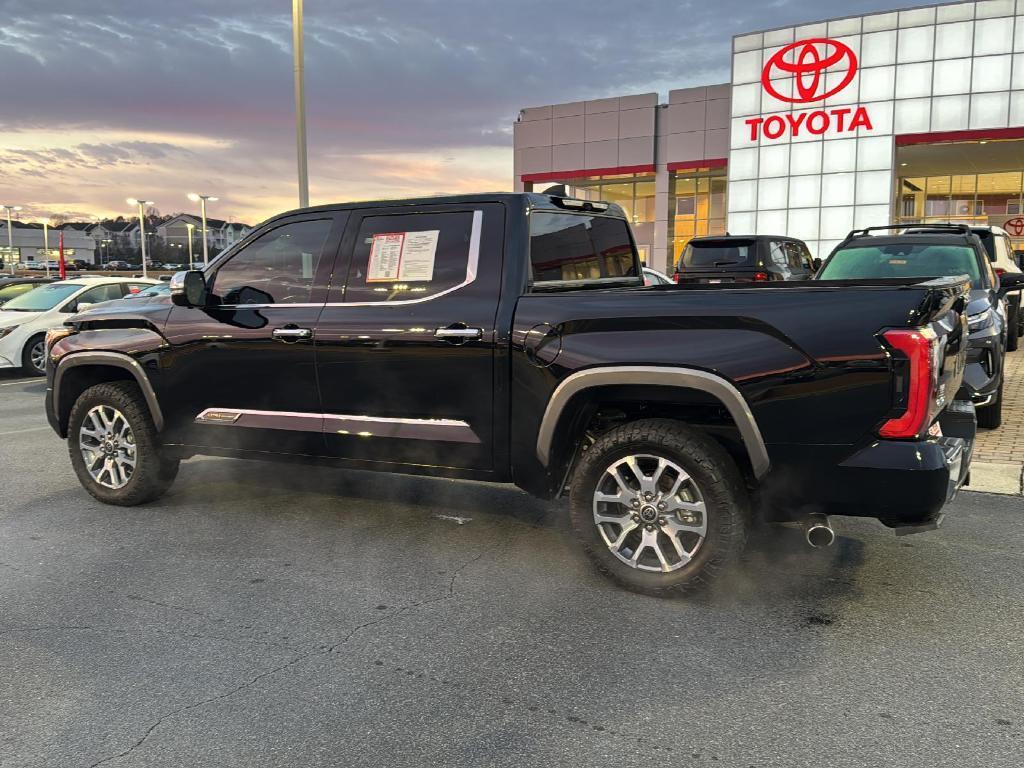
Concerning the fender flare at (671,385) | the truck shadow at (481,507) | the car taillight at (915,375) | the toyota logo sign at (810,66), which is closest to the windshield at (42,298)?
the truck shadow at (481,507)

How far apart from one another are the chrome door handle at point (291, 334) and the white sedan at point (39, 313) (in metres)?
8.86

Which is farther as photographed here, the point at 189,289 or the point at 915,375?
the point at 189,289

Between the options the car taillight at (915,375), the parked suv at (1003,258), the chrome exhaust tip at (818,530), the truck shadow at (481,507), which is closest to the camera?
the car taillight at (915,375)

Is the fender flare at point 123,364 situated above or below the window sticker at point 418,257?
below

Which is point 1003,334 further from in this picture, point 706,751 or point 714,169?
point 714,169

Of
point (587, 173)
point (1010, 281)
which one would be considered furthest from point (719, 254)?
point (587, 173)

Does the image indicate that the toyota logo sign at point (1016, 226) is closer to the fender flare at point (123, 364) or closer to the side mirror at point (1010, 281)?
the side mirror at point (1010, 281)

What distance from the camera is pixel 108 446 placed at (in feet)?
18.4

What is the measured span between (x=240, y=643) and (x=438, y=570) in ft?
3.82

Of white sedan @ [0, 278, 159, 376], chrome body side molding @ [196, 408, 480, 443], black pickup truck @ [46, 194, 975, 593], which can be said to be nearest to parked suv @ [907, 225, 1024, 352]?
black pickup truck @ [46, 194, 975, 593]

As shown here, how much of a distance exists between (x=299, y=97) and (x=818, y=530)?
42.2ft

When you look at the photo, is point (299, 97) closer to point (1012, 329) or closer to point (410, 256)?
point (410, 256)

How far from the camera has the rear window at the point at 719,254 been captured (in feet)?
46.9

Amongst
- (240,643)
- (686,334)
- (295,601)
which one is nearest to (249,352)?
(295,601)
